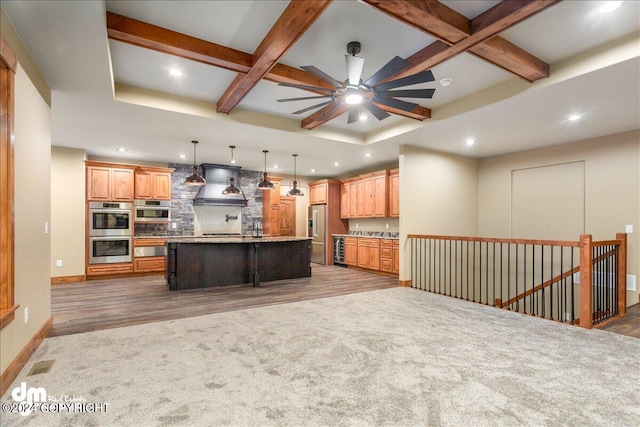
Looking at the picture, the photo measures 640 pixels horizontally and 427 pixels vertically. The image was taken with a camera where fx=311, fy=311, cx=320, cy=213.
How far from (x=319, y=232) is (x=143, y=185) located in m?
4.75

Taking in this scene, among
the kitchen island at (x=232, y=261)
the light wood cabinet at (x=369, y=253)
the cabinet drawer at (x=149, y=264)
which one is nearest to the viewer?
the kitchen island at (x=232, y=261)

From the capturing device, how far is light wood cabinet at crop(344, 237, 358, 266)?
8250 mm

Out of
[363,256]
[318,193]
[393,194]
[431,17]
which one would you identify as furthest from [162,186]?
[431,17]

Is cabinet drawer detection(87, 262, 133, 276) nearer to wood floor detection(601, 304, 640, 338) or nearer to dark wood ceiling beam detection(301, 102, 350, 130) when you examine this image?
dark wood ceiling beam detection(301, 102, 350, 130)

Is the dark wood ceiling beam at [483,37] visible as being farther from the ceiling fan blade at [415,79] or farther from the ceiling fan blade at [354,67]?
the ceiling fan blade at [354,67]

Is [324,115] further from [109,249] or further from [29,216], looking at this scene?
[109,249]

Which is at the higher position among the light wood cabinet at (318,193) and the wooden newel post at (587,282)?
the light wood cabinet at (318,193)

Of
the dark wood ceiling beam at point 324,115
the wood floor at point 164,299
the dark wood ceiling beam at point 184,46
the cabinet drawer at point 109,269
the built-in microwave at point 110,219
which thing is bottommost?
the wood floor at point 164,299

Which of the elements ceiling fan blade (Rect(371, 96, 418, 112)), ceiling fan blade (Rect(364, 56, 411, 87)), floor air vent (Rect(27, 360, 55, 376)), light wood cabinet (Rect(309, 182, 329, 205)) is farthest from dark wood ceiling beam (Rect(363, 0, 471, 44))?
light wood cabinet (Rect(309, 182, 329, 205))

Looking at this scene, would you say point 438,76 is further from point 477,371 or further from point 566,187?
point 566,187

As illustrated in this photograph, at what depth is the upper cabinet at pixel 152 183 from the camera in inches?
282

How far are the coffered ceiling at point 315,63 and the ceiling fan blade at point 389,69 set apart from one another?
11.0 inches

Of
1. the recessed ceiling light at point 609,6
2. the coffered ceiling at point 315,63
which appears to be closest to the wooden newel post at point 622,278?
the coffered ceiling at point 315,63

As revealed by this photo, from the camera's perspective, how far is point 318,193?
9531 millimetres
